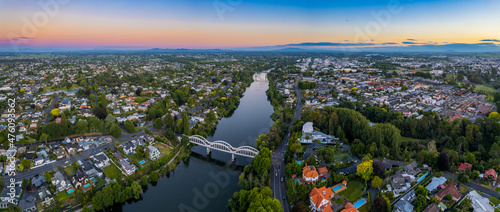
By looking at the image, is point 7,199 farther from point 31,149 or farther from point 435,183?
point 435,183

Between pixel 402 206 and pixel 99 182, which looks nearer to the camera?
pixel 402 206

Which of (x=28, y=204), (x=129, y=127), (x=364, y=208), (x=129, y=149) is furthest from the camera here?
(x=129, y=127)

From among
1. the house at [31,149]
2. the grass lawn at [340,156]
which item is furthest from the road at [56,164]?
the grass lawn at [340,156]

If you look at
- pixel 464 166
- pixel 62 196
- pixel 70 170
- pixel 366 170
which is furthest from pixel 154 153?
pixel 464 166

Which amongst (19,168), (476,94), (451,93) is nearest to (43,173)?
(19,168)

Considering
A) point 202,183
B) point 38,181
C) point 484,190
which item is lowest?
point 202,183

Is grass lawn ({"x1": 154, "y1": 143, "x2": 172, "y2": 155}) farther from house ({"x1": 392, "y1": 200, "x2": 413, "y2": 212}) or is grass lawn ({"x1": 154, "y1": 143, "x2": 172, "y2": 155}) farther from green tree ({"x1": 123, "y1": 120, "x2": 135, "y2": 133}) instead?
house ({"x1": 392, "y1": 200, "x2": 413, "y2": 212})
